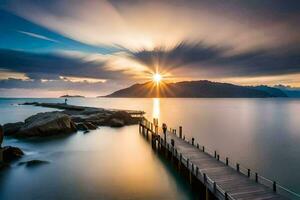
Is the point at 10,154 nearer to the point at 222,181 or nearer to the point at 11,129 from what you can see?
the point at 11,129

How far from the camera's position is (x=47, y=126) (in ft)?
166

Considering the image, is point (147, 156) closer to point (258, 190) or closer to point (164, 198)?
point (164, 198)

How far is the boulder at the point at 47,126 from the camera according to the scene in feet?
161

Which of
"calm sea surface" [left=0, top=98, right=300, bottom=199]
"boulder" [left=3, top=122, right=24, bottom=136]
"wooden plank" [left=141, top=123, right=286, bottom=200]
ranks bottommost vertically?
"calm sea surface" [left=0, top=98, right=300, bottom=199]

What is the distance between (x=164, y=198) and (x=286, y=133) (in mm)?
51632

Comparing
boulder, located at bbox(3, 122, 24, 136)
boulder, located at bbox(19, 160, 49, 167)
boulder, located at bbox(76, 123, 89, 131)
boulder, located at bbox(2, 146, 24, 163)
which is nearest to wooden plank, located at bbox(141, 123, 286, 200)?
boulder, located at bbox(19, 160, 49, 167)

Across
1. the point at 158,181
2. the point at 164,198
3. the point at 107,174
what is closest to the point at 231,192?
the point at 164,198

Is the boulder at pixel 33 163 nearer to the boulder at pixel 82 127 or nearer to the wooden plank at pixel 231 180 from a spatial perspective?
the wooden plank at pixel 231 180

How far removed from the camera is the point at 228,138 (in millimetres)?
54844

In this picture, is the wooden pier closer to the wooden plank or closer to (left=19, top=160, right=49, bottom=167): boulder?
the wooden plank

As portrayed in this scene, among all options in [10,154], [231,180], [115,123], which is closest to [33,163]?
[10,154]

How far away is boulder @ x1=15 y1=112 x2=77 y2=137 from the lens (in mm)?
49219

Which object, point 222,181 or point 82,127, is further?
point 82,127

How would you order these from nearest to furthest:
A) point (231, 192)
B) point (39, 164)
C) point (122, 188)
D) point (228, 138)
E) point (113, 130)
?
point (231, 192), point (122, 188), point (39, 164), point (228, 138), point (113, 130)
